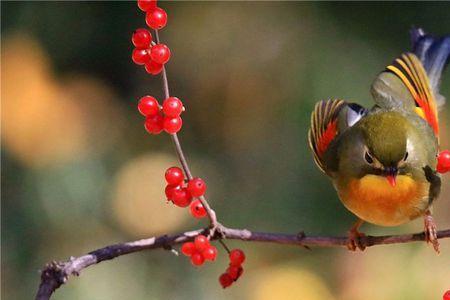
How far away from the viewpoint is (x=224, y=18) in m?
3.42

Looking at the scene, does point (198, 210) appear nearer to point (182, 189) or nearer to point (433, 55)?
point (182, 189)

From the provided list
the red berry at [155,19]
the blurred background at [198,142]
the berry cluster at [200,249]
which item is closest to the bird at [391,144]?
the berry cluster at [200,249]

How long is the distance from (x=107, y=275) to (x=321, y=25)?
131cm

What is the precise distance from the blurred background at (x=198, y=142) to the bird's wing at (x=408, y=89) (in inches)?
31.0

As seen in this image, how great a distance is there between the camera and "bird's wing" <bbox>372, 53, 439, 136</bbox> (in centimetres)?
189

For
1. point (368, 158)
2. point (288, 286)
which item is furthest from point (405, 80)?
point (288, 286)

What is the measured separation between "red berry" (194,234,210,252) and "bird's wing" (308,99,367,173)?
574 mm

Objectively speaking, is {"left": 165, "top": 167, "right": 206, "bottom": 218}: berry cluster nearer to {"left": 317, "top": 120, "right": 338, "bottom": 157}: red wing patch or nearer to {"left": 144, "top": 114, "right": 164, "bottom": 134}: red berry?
{"left": 144, "top": 114, "right": 164, "bottom": 134}: red berry

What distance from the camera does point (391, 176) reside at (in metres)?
1.68

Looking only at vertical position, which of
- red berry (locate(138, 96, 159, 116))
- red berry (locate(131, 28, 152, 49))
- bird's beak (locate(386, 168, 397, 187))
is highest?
red berry (locate(131, 28, 152, 49))

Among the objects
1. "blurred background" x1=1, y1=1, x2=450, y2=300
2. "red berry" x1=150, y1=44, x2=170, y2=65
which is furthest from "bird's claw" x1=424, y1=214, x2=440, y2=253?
"blurred background" x1=1, y1=1, x2=450, y2=300

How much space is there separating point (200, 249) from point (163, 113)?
22 centimetres

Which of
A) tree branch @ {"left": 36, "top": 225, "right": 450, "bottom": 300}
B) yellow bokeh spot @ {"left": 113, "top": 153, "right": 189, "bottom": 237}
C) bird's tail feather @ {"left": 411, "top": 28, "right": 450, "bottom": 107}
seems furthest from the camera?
yellow bokeh spot @ {"left": 113, "top": 153, "right": 189, "bottom": 237}

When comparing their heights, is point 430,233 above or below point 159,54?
below
